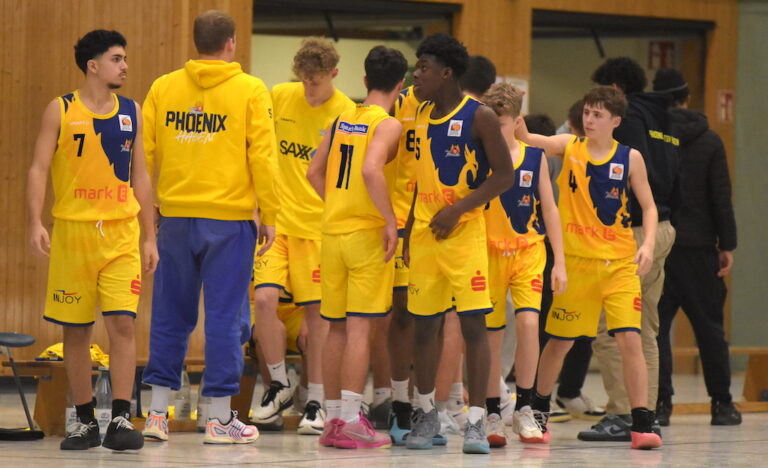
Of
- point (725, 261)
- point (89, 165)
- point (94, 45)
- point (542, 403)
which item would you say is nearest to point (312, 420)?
point (542, 403)

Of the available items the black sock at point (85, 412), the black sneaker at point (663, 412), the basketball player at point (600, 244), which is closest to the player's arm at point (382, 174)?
the basketball player at point (600, 244)

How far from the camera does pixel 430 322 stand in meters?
6.42

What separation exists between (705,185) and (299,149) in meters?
2.72

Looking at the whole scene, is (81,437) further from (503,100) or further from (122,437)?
(503,100)

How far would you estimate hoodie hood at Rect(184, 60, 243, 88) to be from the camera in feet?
21.4

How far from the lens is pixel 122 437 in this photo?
20.1 ft

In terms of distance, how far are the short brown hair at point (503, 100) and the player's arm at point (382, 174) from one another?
708mm

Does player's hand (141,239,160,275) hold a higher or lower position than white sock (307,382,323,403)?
higher

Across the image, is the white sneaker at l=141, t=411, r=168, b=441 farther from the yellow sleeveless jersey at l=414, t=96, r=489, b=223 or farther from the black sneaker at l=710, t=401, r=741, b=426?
the black sneaker at l=710, t=401, r=741, b=426

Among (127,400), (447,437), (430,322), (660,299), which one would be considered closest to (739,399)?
(660,299)

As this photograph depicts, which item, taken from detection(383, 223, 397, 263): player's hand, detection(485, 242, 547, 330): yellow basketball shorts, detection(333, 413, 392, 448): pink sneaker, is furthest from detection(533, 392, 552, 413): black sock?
detection(383, 223, 397, 263): player's hand

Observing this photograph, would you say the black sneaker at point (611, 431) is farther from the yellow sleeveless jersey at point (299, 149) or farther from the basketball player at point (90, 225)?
the basketball player at point (90, 225)

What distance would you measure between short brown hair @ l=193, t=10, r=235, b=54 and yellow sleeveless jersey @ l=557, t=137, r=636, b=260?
6.57 feet

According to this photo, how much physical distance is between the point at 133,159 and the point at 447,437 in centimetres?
220
